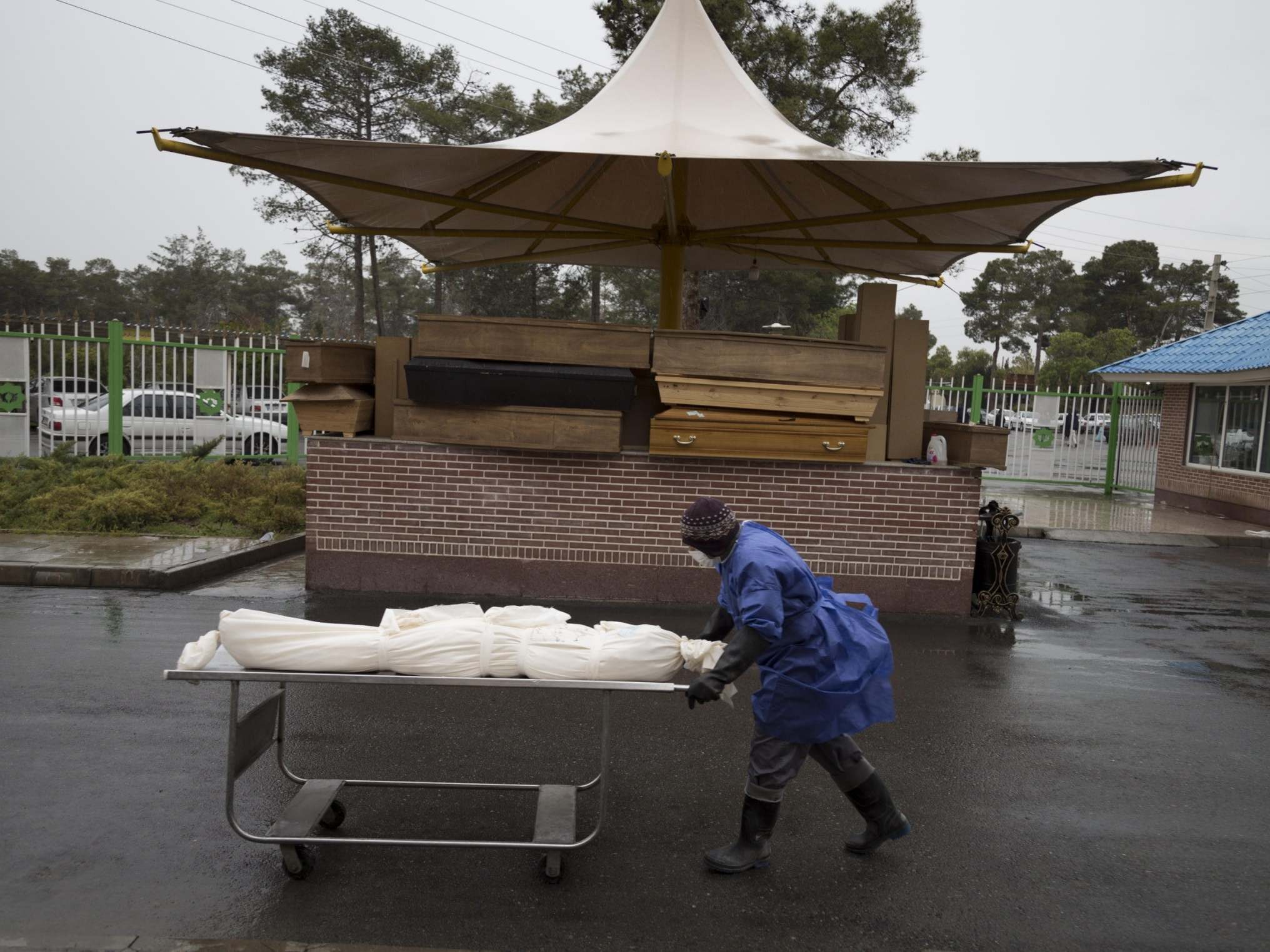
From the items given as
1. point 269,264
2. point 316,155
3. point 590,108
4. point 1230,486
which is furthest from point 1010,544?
point 269,264

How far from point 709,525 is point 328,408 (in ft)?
17.7

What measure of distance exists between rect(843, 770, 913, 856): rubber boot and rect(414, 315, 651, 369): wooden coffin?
4703mm

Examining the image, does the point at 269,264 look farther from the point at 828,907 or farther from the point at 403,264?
the point at 828,907

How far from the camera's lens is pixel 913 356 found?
345 inches

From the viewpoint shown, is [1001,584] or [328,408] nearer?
[328,408]

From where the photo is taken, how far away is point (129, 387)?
15227 mm

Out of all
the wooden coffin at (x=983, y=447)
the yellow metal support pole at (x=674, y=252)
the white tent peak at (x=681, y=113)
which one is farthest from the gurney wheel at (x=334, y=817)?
the wooden coffin at (x=983, y=447)

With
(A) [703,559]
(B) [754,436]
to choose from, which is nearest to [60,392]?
(B) [754,436]

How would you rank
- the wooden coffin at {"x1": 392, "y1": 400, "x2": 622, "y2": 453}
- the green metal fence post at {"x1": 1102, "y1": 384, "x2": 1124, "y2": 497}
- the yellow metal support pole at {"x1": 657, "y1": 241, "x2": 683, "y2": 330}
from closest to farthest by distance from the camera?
the wooden coffin at {"x1": 392, "y1": 400, "x2": 622, "y2": 453} → the yellow metal support pole at {"x1": 657, "y1": 241, "x2": 683, "y2": 330} → the green metal fence post at {"x1": 1102, "y1": 384, "x2": 1124, "y2": 497}

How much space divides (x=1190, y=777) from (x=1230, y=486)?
1416 cm

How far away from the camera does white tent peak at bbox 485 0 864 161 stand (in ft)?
24.6

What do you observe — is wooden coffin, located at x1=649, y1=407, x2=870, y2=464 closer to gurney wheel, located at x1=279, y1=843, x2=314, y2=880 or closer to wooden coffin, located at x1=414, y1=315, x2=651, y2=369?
wooden coffin, located at x1=414, y1=315, x2=651, y2=369

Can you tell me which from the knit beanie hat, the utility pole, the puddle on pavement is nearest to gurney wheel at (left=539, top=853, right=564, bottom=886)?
the knit beanie hat

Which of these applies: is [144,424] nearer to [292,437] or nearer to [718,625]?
[292,437]
